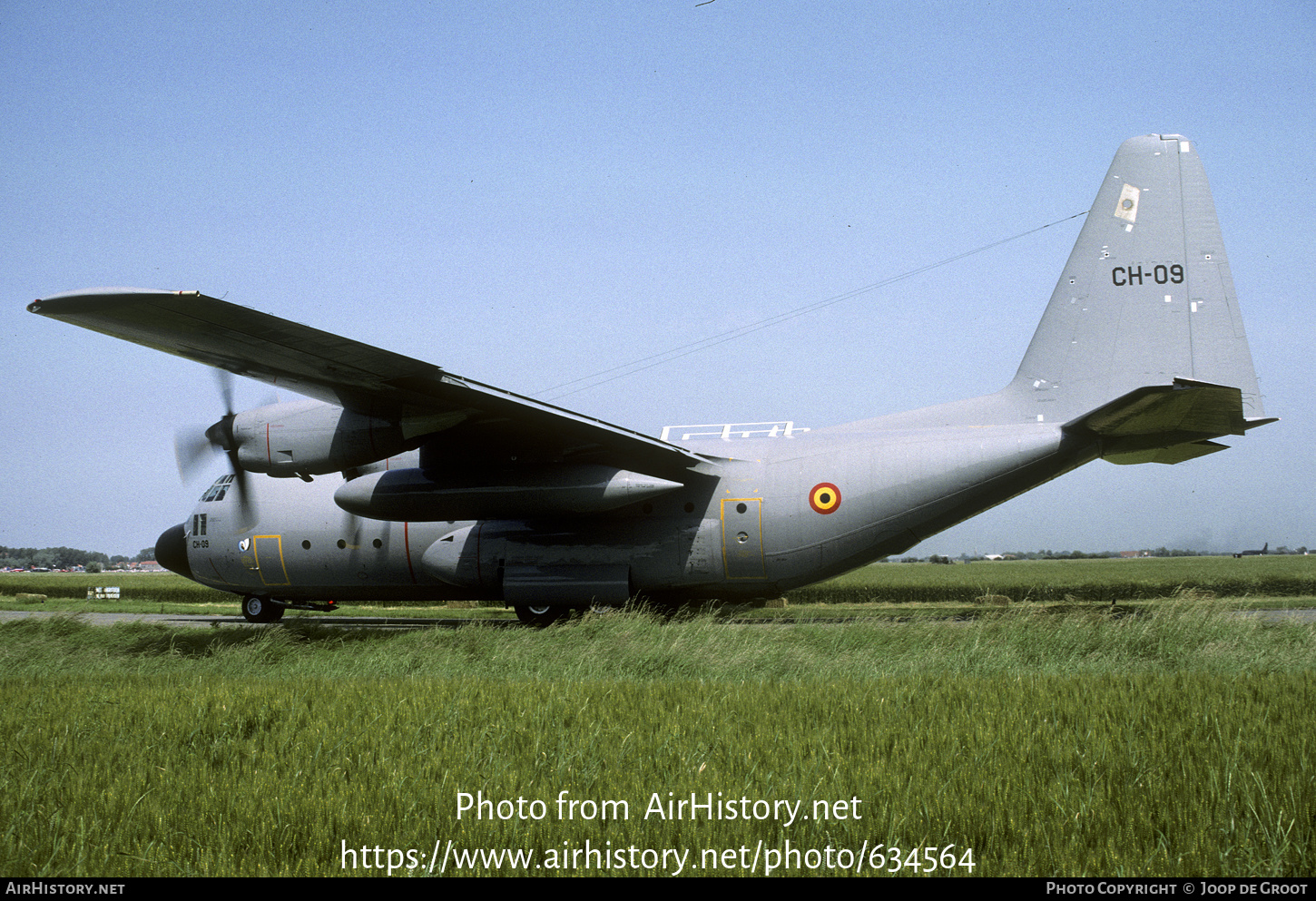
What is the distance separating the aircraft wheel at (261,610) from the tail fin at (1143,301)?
16.2 metres

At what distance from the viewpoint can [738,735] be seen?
18.4 ft

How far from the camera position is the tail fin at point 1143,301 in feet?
41.0

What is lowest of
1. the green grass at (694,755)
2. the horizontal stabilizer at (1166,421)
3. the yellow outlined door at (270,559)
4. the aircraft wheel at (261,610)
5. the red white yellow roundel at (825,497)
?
the aircraft wheel at (261,610)

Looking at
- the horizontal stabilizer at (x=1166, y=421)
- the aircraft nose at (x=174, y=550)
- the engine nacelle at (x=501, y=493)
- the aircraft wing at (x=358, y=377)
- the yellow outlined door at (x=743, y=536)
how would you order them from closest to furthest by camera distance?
the aircraft wing at (x=358, y=377) < the horizontal stabilizer at (x=1166, y=421) < the engine nacelle at (x=501, y=493) < the yellow outlined door at (x=743, y=536) < the aircraft nose at (x=174, y=550)

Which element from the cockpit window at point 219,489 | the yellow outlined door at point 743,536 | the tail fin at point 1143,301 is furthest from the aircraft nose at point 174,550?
the tail fin at point 1143,301

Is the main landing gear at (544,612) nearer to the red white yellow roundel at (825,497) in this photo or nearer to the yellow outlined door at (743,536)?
the yellow outlined door at (743,536)

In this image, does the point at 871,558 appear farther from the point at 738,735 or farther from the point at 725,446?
the point at 738,735

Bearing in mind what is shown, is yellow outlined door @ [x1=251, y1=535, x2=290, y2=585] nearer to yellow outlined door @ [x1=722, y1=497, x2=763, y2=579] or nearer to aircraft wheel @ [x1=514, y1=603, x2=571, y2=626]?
aircraft wheel @ [x1=514, y1=603, x2=571, y2=626]

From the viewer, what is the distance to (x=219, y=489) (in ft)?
59.4

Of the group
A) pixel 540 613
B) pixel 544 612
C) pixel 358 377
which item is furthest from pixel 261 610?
pixel 358 377

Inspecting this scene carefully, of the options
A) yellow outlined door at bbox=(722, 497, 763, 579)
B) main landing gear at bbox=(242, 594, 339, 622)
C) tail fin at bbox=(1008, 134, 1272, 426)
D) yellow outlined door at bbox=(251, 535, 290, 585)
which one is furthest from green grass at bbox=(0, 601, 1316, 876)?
main landing gear at bbox=(242, 594, 339, 622)

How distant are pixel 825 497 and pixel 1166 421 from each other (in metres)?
5.13

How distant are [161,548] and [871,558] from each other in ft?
51.7

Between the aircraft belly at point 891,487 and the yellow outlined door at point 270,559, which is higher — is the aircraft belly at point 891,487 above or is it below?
above
